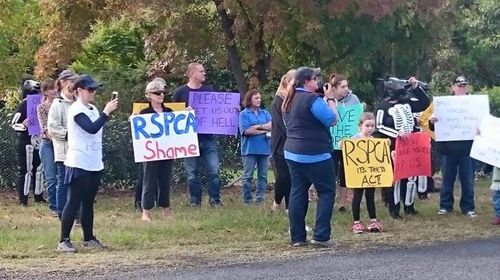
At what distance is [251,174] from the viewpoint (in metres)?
13.3

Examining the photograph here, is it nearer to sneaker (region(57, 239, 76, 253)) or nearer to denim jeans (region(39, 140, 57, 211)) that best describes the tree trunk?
denim jeans (region(39, 140, 57, 211))

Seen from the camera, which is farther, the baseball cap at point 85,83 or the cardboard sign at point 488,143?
the cardboard sign at point 488,143

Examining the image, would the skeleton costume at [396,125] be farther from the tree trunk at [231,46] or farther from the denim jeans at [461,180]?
the tree trunk at [231,46]

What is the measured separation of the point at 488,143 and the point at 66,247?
527 cm

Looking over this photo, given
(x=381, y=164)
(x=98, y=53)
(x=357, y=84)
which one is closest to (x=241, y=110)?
(x=381, y=164)

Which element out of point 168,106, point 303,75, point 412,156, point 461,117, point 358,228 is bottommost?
point 358,228

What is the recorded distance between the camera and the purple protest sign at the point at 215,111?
43.3 ft

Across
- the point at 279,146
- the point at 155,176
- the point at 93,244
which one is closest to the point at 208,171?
the point at 155,176

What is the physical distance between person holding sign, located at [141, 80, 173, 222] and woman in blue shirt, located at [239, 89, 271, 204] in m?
1.27

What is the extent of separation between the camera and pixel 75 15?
1575 cm

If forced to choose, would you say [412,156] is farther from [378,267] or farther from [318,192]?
[378,267]

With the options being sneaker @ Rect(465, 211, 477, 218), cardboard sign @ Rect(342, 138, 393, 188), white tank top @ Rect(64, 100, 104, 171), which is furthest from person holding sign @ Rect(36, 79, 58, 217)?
sneaker @ Rect(465, 211, 477, 218)

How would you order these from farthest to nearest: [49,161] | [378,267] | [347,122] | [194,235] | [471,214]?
[347,122], [49,161], [471,214], [194,235], [378,267]

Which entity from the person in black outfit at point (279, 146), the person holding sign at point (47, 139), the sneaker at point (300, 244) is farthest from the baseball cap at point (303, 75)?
the person holding sign at point (47, 139)
